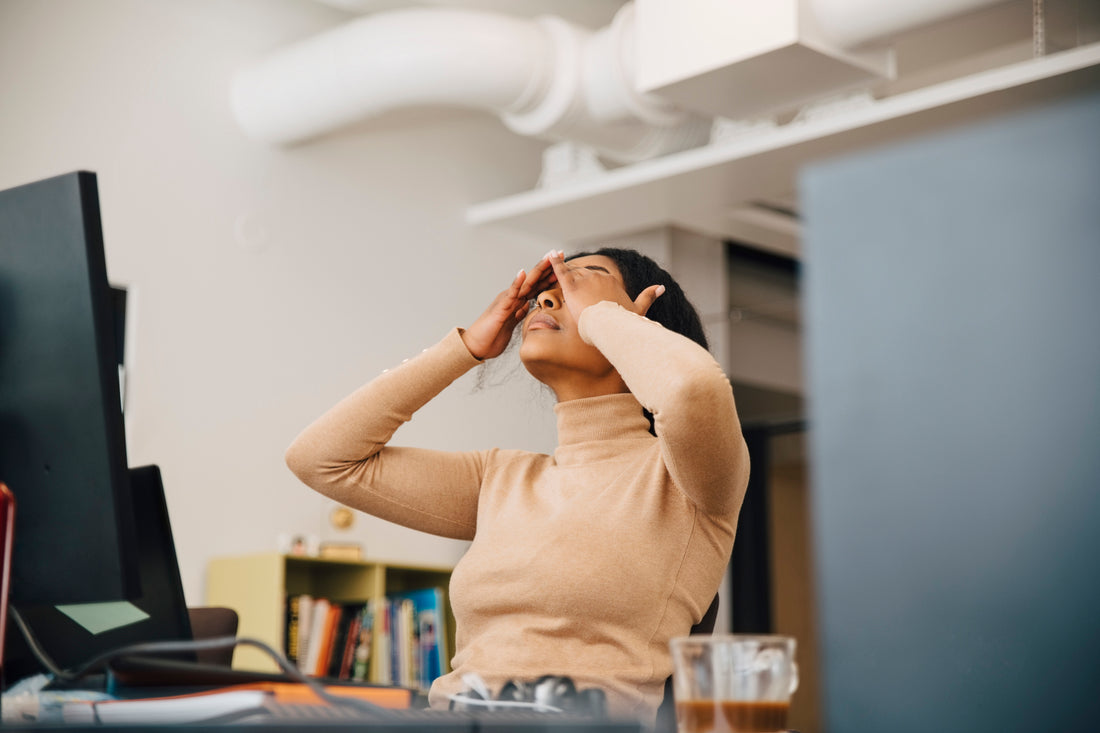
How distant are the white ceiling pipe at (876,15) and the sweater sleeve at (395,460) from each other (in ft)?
5.47

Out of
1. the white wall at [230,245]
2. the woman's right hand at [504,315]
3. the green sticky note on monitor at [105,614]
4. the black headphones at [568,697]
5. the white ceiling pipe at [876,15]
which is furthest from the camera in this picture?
the white wall at [230,245]

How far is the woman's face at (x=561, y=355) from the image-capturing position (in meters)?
1.62

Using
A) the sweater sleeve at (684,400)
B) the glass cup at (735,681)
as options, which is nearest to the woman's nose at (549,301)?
the sweater sleeve at (684,400)

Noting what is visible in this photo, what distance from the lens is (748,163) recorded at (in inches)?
152

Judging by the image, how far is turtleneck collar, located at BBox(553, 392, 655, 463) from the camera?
5.29 ft

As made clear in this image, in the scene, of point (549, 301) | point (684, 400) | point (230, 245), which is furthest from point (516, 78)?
point (684, 400)

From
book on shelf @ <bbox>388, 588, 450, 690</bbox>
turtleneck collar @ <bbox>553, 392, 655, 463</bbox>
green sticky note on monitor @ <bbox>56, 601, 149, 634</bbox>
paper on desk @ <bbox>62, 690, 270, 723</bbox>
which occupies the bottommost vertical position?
book on shelf @ <bbox>388, 588, 450, 690</bbox>

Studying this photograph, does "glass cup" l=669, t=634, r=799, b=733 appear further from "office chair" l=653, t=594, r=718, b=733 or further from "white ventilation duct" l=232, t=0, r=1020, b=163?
"white ventilation duct" l=232, t=0, r=1020, b=163

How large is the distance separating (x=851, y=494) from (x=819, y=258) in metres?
0.10

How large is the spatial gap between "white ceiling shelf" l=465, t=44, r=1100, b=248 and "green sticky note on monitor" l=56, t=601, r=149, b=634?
2.88 m

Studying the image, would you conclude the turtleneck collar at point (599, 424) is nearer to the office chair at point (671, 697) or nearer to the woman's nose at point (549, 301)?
the woman's nose at point (549, 301)

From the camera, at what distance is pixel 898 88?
170 inches

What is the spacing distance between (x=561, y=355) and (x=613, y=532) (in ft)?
0.94

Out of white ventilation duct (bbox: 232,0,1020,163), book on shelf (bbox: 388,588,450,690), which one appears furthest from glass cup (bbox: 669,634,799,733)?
book on shelf (bbox: 388,588,450,690)
